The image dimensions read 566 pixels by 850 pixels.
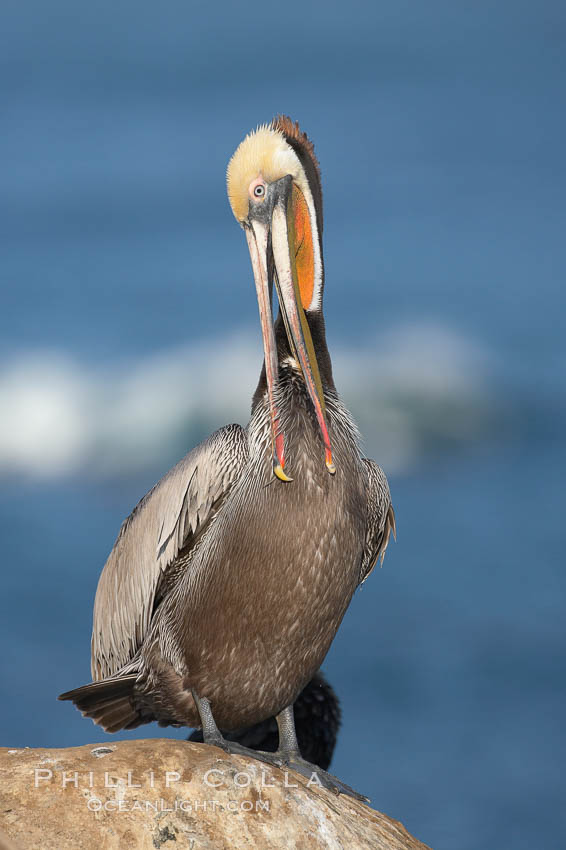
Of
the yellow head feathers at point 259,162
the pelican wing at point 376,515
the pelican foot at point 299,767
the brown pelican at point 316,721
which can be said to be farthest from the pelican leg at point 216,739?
the yellow head feathers at point 259,162

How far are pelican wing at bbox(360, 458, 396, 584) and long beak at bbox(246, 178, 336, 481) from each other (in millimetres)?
577

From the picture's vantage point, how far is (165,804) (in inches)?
133

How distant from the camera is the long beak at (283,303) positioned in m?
3.85

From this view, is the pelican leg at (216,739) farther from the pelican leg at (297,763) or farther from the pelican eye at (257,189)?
the pelican eye at (257,189)

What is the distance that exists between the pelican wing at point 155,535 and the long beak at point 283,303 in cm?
29

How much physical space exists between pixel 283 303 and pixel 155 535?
1003 mm

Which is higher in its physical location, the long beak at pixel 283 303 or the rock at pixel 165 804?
the long beak at pixel 283 303

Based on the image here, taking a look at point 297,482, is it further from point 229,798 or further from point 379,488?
point 229,798

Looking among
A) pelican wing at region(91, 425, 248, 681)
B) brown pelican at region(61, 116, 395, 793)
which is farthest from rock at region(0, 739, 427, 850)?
pelican wing at region(91, 425, 248, 681)

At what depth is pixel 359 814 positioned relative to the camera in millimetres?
3738

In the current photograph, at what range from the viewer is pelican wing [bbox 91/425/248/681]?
13.3 ft

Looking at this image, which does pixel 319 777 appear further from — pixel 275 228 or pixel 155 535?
pixel 275 228

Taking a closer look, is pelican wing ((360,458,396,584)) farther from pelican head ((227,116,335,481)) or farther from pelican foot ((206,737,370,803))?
pelican foot ((206,737,370,803))

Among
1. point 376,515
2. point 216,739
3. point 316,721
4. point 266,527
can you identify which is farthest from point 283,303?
point 316,721
